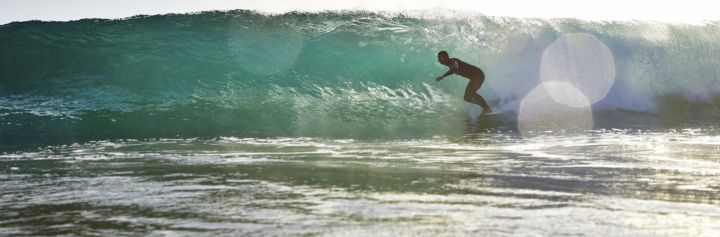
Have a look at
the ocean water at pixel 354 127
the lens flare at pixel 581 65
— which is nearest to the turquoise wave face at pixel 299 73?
the ocean water at pixel 354 127

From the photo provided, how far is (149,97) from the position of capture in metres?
15.3

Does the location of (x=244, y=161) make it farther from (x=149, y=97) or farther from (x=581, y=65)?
(x=581, y=65)

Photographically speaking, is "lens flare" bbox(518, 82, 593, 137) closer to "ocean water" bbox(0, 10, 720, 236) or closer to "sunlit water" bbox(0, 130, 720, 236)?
"ocean water" bbox(0, 10, 720, 236)

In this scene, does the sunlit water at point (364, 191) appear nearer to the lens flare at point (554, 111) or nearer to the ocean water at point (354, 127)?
the ocean water at point (354, 127)

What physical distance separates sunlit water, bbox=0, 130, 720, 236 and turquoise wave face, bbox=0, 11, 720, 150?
3454 mm

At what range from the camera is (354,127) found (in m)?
13.1

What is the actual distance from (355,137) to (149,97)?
5.37m

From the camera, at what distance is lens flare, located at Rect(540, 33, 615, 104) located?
19.4m

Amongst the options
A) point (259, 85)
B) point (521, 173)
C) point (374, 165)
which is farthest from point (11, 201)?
point (259, 85)

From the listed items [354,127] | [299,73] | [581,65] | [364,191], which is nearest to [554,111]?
[581,65]

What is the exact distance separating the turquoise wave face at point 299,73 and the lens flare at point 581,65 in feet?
0.80

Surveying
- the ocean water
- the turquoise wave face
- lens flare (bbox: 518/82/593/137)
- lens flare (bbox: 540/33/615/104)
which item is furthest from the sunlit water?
lens flare (bbox: 540/33/615/104)

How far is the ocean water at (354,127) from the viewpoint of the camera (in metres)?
4.54

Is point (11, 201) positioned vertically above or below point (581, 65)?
below
